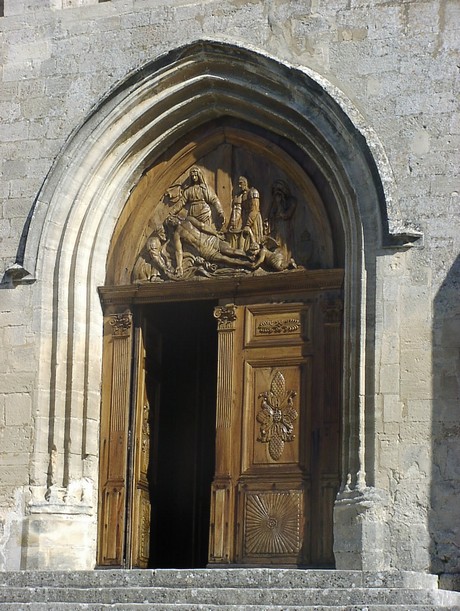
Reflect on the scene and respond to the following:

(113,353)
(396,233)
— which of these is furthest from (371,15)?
(113,353)

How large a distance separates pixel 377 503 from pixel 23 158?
12.8 feet

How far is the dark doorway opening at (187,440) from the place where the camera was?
13852 mm

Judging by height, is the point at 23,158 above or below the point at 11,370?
above

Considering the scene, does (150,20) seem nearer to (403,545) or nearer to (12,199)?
(12,199)

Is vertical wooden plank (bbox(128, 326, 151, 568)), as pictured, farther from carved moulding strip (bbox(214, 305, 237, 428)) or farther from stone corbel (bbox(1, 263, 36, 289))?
stone corbel (bbox(1, 263, 36, 289))

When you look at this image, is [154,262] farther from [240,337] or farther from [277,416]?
[277,416]

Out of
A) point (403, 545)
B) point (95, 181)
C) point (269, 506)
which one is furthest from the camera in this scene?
point (95, 181)

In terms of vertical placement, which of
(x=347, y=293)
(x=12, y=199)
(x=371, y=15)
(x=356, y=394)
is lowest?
(x=356, y=394)

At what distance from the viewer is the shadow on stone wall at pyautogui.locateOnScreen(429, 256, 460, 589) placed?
10.3 m

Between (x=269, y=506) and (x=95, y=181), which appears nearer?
(x=269, y=506)

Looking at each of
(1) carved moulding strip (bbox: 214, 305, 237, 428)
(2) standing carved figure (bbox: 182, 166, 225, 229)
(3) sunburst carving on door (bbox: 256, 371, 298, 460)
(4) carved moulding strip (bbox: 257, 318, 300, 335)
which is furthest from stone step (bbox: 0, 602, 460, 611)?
(2) standing carved figure (bbox: 182, 166, 225, 229)

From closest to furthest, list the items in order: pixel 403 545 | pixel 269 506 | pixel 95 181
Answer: pixel 403 545, pixel 269 506, pixel 95 181

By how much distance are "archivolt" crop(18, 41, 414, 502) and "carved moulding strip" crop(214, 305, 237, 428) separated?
0.96 m

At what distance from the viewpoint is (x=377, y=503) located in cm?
1046
